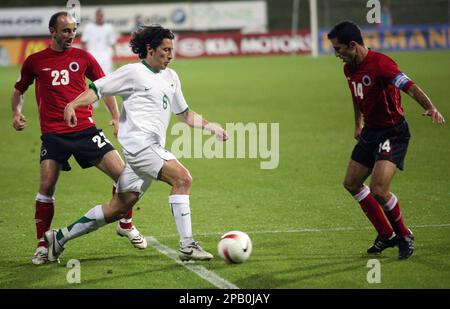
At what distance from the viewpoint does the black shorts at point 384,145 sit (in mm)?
7316

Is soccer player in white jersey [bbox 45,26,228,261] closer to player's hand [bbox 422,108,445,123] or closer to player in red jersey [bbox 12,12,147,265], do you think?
player in red jersey [bbox 12,12,147,265]

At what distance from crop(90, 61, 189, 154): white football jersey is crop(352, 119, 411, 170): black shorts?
1.82 m

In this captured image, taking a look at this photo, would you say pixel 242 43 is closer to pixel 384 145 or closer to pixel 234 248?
pixel 384 145

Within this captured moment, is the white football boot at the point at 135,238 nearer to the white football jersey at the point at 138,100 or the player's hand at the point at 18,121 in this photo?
the white football jersey at the point at 138,100

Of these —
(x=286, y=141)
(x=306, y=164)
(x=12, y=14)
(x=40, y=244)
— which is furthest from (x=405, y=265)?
(x=12, y=14)

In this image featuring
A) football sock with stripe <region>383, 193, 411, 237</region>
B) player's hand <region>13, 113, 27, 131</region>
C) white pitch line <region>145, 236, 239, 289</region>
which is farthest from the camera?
player's hand <region>13, 113, 27, 131</region>

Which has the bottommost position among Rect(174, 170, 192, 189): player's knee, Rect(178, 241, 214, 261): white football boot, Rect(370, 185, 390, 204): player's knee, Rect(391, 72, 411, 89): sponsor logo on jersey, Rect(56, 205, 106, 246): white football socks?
Rect(178, 241, 214, 261): white football boot

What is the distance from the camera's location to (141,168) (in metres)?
7.09

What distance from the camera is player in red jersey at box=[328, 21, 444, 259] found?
7.22m

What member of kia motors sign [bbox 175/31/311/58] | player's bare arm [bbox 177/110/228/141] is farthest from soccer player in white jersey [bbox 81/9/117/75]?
kia motors sign [bbox 175/31/311/58]

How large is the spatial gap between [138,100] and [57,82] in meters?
1.06

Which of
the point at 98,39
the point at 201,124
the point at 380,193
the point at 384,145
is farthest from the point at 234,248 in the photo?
the point at 98,39

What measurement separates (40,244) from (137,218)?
203cm

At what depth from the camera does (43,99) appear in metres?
7.79
